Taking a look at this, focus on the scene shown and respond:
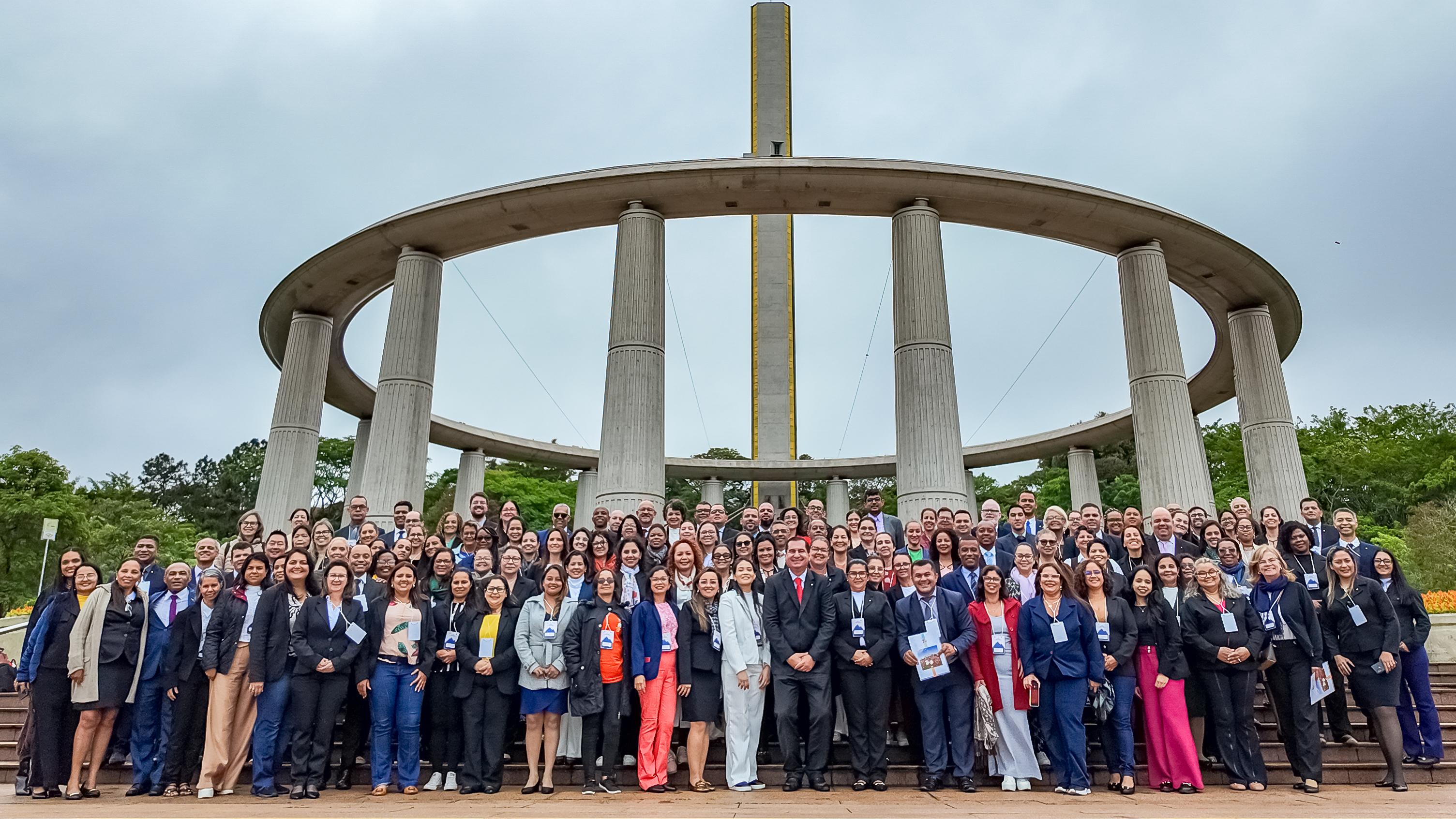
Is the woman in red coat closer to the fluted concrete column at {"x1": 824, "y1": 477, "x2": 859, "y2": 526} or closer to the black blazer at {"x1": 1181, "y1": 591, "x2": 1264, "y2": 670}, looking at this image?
the black blazer at {"x1": 1181, "y1": 591, "x2": 1264, "y2": 670}

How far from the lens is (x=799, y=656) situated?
254 inches

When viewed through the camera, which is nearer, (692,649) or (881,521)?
(692,649)

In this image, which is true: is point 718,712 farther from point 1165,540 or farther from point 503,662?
point 1165,540

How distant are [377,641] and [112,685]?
210 centimetres

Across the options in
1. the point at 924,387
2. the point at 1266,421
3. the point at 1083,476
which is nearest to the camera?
the point at 924,387

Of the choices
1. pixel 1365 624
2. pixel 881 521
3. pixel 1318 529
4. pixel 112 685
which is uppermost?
pixel 881 521

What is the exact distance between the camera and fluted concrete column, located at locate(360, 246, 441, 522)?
659 inches

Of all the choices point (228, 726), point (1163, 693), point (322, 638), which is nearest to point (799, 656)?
point (1163, 693)

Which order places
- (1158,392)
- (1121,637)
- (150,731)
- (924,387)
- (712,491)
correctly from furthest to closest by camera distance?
(712,491), (1158,392), (924,387), (150,731), (1121,637)

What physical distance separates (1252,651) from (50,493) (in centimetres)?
3616

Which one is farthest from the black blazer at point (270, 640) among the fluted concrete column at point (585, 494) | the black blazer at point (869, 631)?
the fluted concrete column at point (585, 494)

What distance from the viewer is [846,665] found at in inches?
257

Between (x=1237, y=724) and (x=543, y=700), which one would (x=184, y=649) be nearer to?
(x=543, y=700)

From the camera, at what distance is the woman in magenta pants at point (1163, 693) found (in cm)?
627
